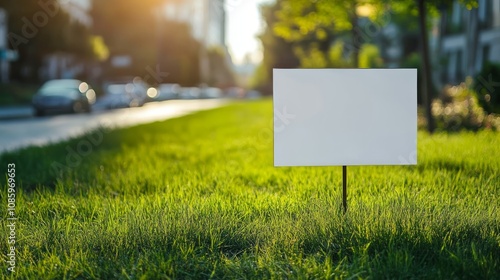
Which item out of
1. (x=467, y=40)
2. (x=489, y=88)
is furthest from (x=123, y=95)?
(x=489, y=88)

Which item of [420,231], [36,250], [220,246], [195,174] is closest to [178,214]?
[220,246]

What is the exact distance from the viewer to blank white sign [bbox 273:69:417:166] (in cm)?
531

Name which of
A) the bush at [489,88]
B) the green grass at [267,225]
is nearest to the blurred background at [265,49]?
the bush at [489,88]

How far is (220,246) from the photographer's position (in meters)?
4.85

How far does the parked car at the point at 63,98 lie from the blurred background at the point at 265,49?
0.18 ft

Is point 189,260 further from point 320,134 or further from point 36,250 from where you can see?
point 320,134

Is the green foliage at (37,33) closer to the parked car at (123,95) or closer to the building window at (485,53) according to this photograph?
the parked car at (123,95)

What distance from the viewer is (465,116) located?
1580cm

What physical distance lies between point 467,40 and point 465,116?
7.25m

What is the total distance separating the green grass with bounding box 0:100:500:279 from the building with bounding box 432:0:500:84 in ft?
30.9

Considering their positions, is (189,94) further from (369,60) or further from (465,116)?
(465,116)

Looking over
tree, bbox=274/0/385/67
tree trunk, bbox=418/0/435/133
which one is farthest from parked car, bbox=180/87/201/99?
tree trunk, bbox=418/0/435/133

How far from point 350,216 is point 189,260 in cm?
141

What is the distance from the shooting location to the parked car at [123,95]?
38438 mm
